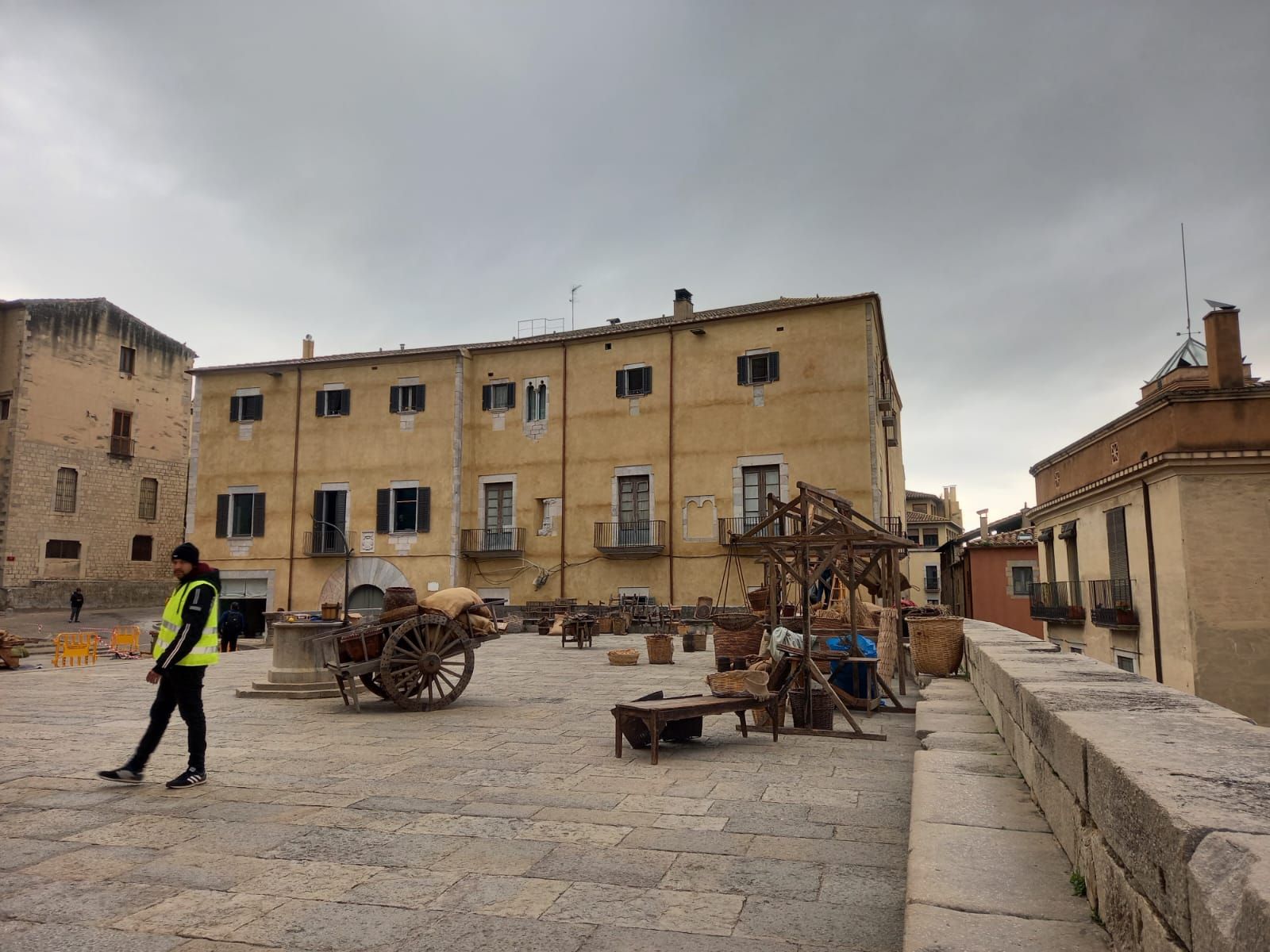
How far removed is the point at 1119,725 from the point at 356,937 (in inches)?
116

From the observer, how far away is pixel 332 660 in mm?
11570

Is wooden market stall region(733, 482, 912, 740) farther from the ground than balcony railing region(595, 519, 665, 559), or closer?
closer

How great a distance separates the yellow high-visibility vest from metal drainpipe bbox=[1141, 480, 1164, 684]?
1700 cm

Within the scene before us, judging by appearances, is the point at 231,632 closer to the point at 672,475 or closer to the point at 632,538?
the point at 632,538

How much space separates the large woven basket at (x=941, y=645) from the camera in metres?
10.9

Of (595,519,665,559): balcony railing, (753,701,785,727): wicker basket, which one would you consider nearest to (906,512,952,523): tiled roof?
(595,519,665,559): balcony railing

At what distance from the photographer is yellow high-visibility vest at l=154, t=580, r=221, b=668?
20.5 ft

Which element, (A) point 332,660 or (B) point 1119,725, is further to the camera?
(A) point 332,660

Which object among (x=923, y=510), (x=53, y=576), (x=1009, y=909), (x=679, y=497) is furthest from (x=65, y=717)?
(x=923, y=510)

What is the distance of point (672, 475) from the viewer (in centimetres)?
2722

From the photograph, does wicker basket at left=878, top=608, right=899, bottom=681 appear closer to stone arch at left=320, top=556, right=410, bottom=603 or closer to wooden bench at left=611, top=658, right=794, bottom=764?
wooden bench at left=611, top=658, right=794, bottom=764

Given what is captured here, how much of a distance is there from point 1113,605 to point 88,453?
117ft

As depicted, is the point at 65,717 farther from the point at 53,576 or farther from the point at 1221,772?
the point at 53,576

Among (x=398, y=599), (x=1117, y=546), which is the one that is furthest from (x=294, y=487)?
(x=1117, y=546)
